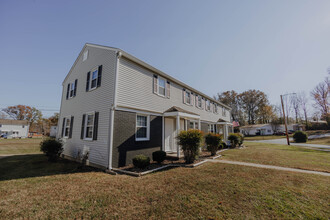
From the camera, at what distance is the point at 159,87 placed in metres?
10.3

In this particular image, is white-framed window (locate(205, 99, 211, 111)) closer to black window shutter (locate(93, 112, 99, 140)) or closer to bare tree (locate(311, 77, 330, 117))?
black window shutter (locate(93, 112, 99, 140))

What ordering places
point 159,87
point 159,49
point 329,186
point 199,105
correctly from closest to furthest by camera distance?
1. point 329,186
2. point 159,87
3. point 159,49
4. point 199,105

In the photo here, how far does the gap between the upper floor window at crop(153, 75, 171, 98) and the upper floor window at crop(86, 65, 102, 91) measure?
3600 mm

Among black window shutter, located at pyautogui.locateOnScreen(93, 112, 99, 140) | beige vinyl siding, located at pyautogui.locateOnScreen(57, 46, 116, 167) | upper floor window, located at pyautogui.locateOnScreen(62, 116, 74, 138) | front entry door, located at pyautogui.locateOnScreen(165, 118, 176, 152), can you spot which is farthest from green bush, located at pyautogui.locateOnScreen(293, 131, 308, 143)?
upper floor window, located at pyautogui.locateOnScreen(62, 116, 74, 138)

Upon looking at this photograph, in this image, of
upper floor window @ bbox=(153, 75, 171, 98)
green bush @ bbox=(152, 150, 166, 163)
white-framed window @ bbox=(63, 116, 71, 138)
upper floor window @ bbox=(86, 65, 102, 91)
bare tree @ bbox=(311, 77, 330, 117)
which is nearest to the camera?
green bush @ bbox=(152, 150, 166, 163)

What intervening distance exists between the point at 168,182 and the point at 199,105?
457 inches

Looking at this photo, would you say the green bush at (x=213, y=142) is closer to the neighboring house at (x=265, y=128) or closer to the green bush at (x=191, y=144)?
the green bush at (x=191, y=144)

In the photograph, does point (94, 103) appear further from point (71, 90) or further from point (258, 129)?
point (258, 129)

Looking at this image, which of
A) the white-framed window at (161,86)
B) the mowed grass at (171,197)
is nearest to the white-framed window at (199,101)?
the white-framed window at (161,86)

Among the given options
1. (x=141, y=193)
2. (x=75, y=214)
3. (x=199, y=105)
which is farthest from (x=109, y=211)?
(x=199, y=105)

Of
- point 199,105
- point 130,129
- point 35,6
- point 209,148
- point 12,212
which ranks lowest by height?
point 12,212

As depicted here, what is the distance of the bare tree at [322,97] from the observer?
33.0 m

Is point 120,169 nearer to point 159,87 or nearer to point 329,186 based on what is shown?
point 159,87

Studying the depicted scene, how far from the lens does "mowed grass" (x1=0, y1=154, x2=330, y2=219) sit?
10.2 feet
